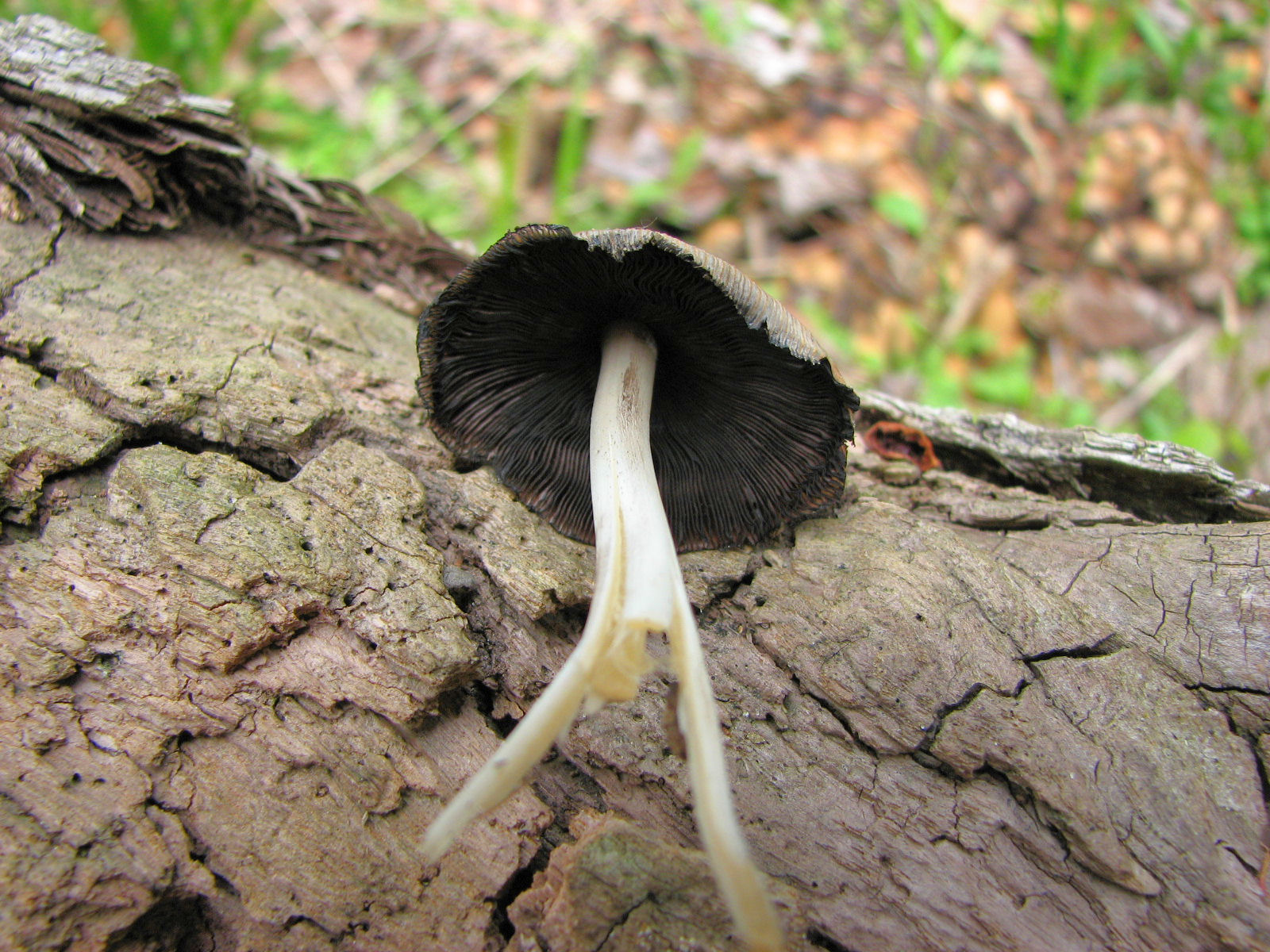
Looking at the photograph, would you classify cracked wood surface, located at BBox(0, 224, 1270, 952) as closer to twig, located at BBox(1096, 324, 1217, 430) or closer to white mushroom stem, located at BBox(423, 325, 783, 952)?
white mushroom stem, located at BBox(423, 325, 783, 952)

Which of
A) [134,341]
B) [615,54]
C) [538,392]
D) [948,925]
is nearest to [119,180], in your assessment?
[134,341]

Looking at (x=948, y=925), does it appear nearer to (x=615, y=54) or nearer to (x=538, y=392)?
(x=538, y=392)

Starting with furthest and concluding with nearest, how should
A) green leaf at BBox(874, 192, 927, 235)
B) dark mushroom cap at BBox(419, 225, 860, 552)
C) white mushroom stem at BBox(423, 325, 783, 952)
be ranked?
green leaf at BBox(874, 192, 927, 235)
dark mushroom cap at BBox(419, 225, 860, 552)
white mushroom stem at BBox(423, 325, 783, 952)

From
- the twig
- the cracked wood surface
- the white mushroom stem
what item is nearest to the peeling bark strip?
the cracked wood surface

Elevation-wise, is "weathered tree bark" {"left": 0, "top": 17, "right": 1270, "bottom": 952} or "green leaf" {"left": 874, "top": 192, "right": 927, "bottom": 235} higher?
"green leaf" {"left": 874, "top": 192, "right": 927, "bottom": 235}

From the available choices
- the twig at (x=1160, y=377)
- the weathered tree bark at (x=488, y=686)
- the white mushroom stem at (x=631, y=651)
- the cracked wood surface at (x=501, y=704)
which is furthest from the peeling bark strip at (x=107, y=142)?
the twig at (x=1160, y=377)

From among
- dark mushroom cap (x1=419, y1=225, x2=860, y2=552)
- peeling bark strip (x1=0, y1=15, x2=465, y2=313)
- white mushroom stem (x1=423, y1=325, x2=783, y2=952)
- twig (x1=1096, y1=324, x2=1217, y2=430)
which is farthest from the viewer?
twig (x1=1096, y1=324, x2=1217, y2=430)

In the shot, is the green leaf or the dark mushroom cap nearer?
the dark mushroom cap

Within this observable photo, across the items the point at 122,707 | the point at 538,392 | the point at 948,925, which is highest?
the point at 538,392
